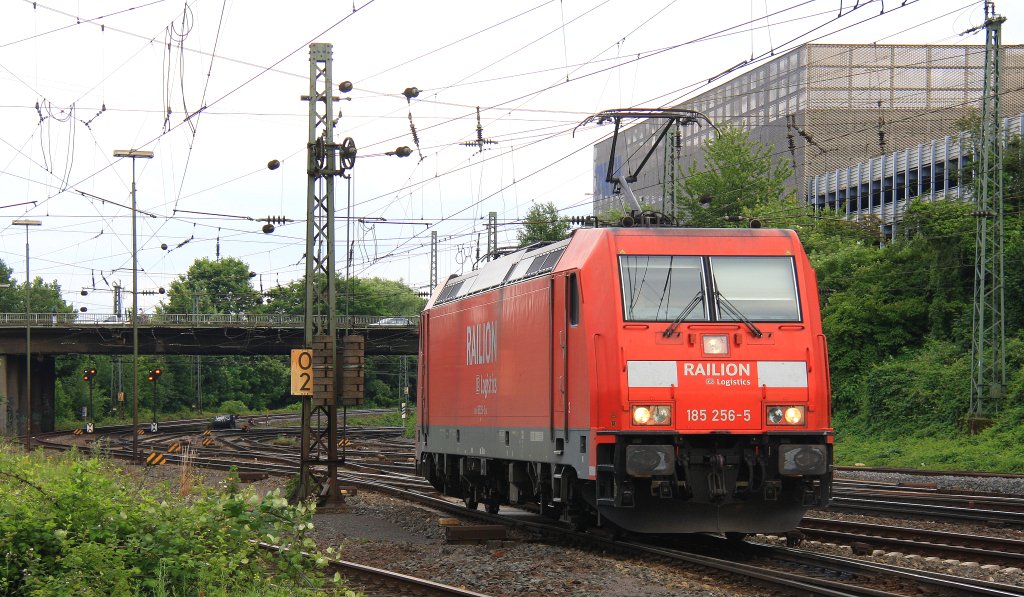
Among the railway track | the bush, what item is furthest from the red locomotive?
the bush

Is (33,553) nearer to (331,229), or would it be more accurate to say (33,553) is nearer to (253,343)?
(331,229)

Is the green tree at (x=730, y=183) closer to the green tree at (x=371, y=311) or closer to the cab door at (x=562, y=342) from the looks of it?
the cab door at (x=562, y=342)

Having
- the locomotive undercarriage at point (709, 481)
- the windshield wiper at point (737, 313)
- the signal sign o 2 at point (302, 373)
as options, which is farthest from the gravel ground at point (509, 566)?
the signal sign o 2 at point (302, 373)

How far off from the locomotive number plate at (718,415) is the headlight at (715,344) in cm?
69

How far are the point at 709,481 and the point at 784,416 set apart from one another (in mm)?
1168

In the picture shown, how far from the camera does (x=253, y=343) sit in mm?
65125

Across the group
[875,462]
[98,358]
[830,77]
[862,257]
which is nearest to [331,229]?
[875,462]

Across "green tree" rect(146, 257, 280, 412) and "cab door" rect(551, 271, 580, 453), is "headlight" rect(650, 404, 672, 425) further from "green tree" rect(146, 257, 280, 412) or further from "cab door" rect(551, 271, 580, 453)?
"green tree" rect(146, 257, 280, 412)

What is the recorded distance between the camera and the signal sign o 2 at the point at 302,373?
21797 millimetres

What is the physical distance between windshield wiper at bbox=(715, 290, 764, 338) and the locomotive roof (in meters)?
0.82

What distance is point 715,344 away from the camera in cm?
1334

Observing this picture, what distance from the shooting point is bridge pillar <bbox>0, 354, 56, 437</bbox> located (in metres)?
63.2

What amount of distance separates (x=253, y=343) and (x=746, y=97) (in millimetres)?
34439

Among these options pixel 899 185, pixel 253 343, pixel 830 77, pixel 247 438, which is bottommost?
pixel 247 438
